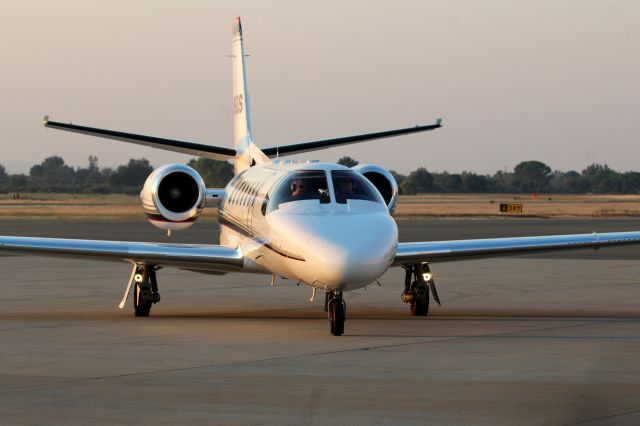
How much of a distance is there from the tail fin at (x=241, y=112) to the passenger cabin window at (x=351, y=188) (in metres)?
6.18

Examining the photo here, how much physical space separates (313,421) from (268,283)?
50.9 feet

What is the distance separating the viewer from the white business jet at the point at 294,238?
46.9ft

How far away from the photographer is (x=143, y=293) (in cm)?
1745

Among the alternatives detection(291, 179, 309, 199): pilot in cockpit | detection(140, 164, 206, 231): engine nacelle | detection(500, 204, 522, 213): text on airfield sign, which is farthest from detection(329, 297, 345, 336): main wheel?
detection(500, 204, 522, 213): text on airfield sign

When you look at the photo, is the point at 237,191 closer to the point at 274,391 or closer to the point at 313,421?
the point at 274,391

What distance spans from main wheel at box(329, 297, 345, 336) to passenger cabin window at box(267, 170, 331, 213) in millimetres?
1458

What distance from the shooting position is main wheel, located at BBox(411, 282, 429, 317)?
17.6 metres

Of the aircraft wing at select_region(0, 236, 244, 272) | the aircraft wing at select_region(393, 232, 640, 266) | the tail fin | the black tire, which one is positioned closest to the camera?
the aircraft wing at select_region(0, 236, 244, 272)

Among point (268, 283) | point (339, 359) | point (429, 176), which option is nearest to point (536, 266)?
point (268, 283)

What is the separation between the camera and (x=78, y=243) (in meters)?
17.0

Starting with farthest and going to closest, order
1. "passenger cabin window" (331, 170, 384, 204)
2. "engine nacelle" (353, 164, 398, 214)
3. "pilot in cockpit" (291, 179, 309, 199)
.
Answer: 1. "engine nacelle" (353, 164, 398, 214)
2. "pilot in cockpit" (291, 179, 309, 199)
3. "passenger cabin window" (331, 170, 384, 204)

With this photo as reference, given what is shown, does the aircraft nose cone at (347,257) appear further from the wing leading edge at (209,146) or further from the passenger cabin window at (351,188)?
the wing leading edge at (209,146)

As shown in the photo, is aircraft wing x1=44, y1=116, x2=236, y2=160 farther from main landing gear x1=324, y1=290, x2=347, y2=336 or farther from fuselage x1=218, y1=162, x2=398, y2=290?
main landing gear x1=324, y1=290, x2=347, y2=336

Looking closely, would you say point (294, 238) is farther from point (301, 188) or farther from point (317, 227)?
point (301, 188)
